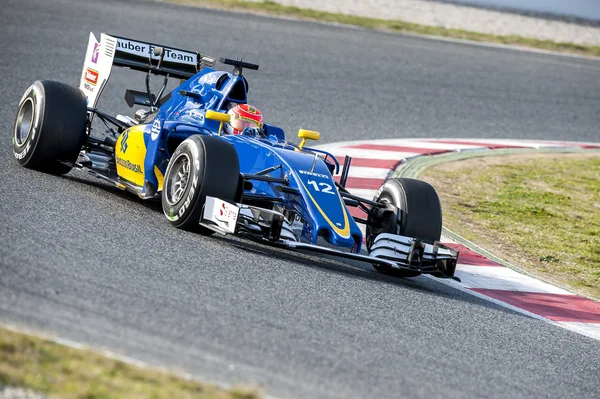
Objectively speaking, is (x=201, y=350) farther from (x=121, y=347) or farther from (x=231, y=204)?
(x=231, y=204)

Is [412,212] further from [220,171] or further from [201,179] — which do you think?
[201,179]

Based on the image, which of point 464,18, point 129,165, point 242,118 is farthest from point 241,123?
point 464,18

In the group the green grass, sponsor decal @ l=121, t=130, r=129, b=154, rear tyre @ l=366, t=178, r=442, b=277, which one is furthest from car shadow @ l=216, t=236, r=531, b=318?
the green grass

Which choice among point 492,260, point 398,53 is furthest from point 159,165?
point 398,53

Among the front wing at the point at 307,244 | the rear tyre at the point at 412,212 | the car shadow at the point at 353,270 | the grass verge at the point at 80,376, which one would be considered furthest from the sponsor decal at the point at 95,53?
the grass verge at the point at 80,376

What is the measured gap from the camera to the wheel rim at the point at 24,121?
8.52 m

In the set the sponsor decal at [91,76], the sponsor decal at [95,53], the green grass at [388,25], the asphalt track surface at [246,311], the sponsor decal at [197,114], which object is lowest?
the asphalt track surface at [246,311]

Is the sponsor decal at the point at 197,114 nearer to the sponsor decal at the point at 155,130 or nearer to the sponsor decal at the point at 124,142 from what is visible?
the sponsor decal at the point at 155,130

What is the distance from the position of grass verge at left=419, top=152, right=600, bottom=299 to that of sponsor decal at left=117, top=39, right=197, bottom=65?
3005mm

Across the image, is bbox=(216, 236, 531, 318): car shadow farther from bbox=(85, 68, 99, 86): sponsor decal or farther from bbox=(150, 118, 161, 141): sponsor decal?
bbox=(85, 68, 99, 86): sponsor decal

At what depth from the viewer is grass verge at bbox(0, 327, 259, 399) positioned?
158 inches

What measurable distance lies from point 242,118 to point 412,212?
1.62 metres

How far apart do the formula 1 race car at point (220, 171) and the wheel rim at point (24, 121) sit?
0.01 metres

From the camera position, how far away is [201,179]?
6.99 metres
